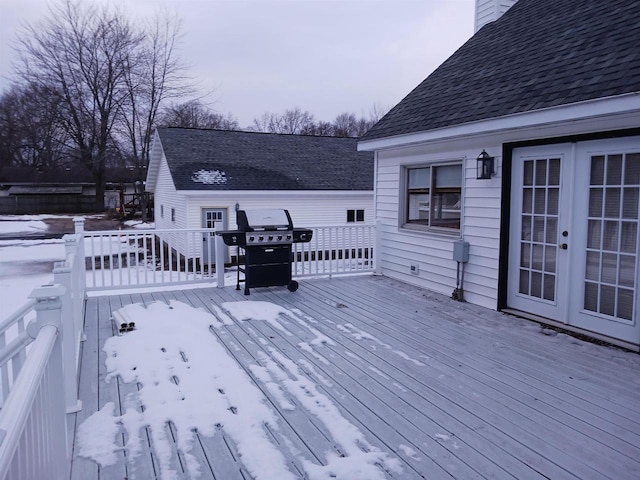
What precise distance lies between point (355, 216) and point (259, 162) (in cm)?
368

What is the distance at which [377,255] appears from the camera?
740cm

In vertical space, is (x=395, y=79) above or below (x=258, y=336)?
above

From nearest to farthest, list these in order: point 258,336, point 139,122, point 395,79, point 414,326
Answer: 1. point 258,336
2. point 414,326
3. point 139,122
4. point 395,79

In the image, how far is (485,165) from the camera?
17.1 feet

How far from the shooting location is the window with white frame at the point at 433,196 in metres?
5.96

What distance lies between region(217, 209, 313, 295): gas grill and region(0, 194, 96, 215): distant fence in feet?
96.7

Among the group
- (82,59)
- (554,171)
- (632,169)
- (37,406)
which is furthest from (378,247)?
(82,59)

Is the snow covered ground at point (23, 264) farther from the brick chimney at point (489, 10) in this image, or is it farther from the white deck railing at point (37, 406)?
the brick chimney at point (489, 10)

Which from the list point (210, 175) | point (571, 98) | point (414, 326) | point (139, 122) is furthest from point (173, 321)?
point (139, 122)

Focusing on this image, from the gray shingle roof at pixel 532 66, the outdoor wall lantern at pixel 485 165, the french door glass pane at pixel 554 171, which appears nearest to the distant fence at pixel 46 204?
the gray shingle roof at pixel 532 66

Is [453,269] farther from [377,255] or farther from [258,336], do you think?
[258,336]

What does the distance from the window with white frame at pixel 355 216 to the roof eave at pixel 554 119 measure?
32.0 feet

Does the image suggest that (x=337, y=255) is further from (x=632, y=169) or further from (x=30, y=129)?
(x=30, y=129)

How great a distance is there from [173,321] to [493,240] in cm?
361
